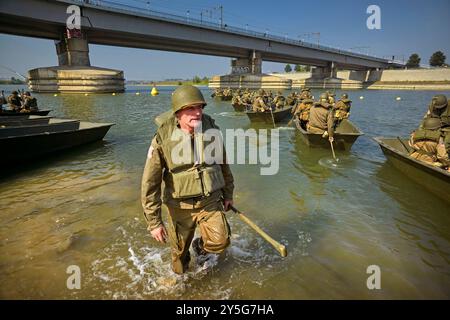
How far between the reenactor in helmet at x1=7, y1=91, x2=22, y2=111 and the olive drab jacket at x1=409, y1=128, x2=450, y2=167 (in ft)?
65.3

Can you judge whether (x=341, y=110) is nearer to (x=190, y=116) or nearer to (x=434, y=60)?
(x=190, y=116)

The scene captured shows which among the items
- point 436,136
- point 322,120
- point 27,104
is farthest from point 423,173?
point 27,104

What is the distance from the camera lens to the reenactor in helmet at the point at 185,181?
9.82 feet

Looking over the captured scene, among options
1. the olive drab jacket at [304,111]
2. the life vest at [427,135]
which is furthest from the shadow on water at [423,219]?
the olive drab jacket at [304,111]

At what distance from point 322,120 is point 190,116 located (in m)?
8.65

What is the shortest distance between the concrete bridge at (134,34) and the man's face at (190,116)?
4578cm

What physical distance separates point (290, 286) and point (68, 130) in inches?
405

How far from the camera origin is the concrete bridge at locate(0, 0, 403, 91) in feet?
127

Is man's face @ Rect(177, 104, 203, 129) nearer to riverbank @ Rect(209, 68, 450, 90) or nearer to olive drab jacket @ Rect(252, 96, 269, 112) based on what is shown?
olive drab jacket @ Rect(252, 96, 269, 112)

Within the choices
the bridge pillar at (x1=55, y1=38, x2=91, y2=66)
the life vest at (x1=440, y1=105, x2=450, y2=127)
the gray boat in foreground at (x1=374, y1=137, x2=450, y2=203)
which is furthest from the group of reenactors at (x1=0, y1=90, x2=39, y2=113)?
the bridge pillar at (x1=55, y1=38, x2=91, y2=66)
